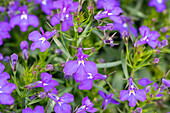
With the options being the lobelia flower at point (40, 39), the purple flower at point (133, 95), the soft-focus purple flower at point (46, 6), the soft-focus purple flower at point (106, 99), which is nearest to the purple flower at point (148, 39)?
the purple flower at point (133, 95)

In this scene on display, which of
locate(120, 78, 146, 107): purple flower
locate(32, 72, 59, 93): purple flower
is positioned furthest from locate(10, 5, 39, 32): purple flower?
locate(120, 78, 146, 107): purple flower

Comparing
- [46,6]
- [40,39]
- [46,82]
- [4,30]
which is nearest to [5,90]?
[46,82]

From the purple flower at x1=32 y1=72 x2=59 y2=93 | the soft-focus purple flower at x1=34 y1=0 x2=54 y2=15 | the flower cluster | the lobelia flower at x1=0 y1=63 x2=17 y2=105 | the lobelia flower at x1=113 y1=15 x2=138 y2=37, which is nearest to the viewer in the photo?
the lobelia flower at x1=0 y1=63 x2=17 y2=105

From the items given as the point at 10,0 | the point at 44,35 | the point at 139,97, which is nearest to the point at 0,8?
the point at 10,0

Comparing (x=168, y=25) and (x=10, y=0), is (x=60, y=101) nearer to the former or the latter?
(x=10, y=0)

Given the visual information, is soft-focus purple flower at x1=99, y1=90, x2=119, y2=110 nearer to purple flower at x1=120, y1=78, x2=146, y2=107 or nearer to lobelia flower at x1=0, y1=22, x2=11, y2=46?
purple flower at x1=120, y1=78, x2=146, y2=107

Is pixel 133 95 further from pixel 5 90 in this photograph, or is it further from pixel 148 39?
pixel 5 90

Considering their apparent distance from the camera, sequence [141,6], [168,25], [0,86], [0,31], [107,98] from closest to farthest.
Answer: [0,86] < [107,98] < [0,31] < [168,25] < [141,6]

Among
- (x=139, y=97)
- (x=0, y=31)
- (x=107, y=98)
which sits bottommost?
(x=107, y=98)
